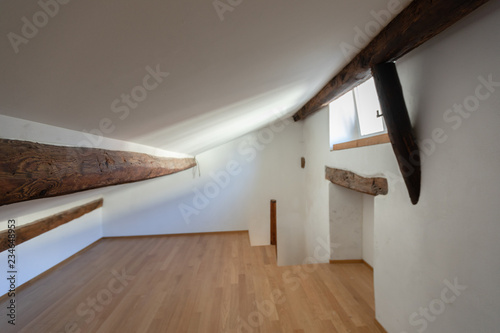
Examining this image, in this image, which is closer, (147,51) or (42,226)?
(147,51)

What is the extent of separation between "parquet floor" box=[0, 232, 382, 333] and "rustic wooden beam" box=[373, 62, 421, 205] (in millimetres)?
1554

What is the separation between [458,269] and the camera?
1.31 meters

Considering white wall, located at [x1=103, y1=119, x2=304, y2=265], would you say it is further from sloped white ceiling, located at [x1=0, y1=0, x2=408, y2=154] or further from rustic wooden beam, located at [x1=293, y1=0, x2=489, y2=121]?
sloped white ceiling, located at [x1=0, y1=0, x2=408, y2=154]

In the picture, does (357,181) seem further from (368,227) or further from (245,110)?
(245,110)

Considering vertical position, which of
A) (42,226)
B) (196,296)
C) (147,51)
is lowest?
(196,296)

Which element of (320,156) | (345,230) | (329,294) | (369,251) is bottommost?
(329,294)

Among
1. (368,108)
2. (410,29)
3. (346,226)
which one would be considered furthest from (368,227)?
(410,29)

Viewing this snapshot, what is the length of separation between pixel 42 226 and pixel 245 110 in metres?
3.16

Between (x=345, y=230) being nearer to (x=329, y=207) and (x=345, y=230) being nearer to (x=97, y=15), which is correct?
(x=329, y=207)

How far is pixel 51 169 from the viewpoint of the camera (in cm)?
90

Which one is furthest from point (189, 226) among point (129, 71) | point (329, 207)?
point (129, 71)

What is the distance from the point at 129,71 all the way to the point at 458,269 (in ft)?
6.37

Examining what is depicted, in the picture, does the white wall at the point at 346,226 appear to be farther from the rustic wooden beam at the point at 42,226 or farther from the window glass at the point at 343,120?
the rustic wooden beam at the point at 42,226

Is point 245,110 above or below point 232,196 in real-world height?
above
